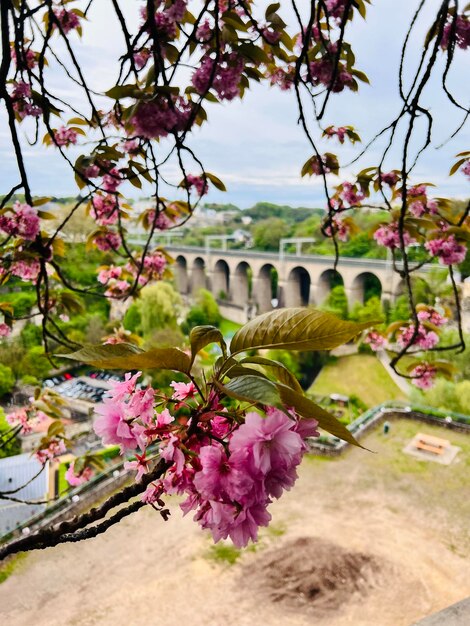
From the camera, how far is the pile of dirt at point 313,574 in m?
4.98

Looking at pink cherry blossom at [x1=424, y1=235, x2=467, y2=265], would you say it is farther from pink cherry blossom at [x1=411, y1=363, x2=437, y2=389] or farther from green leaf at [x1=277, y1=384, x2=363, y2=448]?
green leaf at [x1=277, y1=384, x2=363, y2=448]

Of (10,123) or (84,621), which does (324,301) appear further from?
(10,123)

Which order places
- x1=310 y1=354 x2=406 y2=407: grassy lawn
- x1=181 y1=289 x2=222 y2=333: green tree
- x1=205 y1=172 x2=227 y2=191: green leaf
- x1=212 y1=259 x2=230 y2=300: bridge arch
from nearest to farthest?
x1=205 y1=172 x2=227 y2=191: green leaf < x1=310 y1=354 x2=406 y2=407: grassy lawn < x1=181 y1=289 x2=222 y2=333: green tree < x1=212 y1=259 x2=230 y2=300: bridge arch

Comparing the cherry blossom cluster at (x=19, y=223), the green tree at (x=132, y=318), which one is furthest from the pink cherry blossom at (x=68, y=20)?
the green tree at (x=132, y=318)

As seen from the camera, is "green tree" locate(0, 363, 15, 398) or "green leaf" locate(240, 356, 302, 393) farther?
"green tree" locate(0, 363, 15, 398)

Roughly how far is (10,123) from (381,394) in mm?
13988

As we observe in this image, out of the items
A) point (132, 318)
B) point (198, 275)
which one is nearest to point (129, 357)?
point (132, 318)

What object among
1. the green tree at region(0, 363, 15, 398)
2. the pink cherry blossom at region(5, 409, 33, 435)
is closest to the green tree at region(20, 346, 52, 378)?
the green tree at region(0, 363, 15, 398)

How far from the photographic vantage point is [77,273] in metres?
18.0

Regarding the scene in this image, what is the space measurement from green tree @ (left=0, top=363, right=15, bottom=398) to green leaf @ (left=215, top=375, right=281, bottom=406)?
43.6 feet

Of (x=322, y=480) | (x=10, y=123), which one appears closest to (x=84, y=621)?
(x=322, y=480)

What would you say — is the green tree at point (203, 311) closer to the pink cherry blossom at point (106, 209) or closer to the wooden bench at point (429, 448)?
the wooden bench at point (429, 448)

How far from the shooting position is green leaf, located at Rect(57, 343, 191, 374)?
411mm

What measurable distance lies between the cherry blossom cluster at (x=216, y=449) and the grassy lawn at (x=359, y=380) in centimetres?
1347
